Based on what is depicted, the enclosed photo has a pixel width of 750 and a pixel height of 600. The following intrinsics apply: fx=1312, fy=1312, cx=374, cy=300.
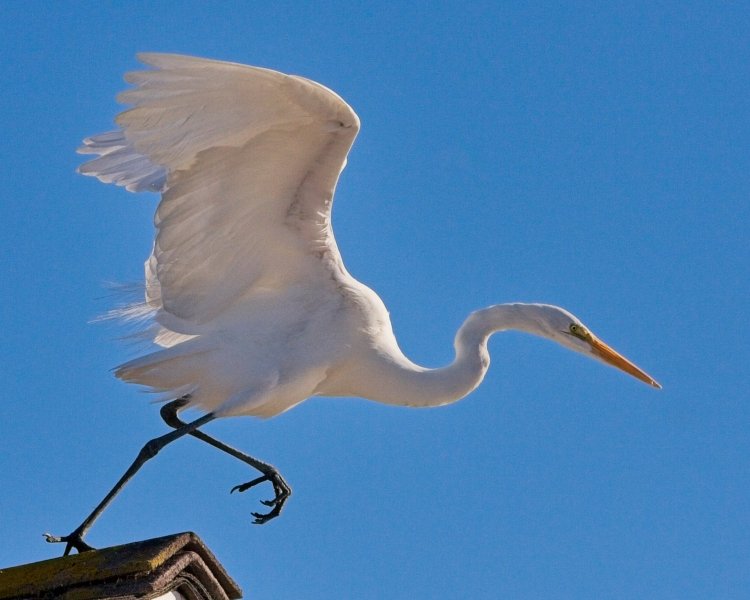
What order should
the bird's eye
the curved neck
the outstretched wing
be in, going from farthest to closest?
the bird's eye < the curved neck < the outstretched wing

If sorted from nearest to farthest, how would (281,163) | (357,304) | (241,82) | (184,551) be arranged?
(184,551) < (241,82) < (281,163) < (357,304)

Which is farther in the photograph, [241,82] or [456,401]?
[456,401]

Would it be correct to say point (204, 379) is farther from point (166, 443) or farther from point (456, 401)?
point (456, 401)

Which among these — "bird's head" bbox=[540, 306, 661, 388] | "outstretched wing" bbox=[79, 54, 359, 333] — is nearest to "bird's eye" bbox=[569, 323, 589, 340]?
"bird's head" bbox=[540, 306, 661, 388]

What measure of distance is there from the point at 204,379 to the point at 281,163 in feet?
4.39

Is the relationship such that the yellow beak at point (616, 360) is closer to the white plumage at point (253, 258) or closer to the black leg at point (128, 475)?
the white plumage at point (253, 258)

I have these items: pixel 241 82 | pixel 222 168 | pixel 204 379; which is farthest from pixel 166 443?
pixel 241 82

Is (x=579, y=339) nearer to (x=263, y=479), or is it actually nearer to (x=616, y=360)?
(x=616, y=360)

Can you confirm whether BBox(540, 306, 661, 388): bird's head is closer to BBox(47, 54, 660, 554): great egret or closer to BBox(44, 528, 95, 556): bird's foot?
BBox(47, 54, 660, 554): great egret

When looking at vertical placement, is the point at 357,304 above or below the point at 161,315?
below

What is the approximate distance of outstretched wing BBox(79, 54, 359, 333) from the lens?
6789mm

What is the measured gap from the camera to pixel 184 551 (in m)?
5.55

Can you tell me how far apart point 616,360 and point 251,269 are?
101 inches

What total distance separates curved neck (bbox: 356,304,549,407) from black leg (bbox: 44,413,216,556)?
1.11 meters
